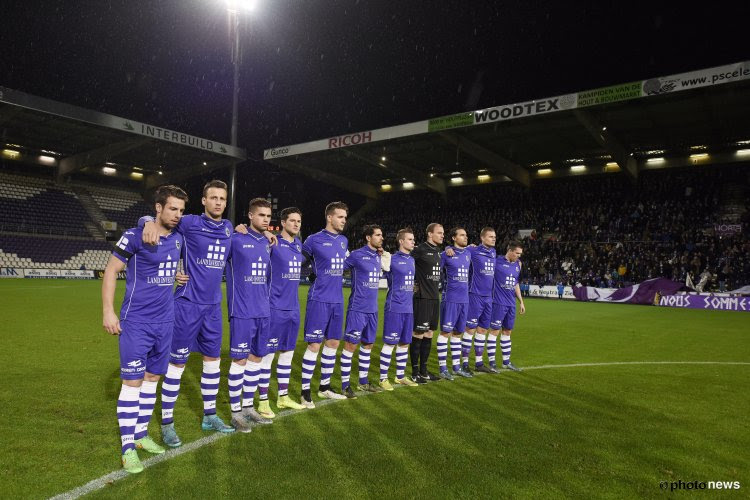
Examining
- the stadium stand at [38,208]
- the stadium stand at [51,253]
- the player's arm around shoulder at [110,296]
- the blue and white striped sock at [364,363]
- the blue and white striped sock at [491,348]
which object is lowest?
the blue and white striped sock at [491,348]

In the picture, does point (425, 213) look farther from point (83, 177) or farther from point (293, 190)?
point (83, 177)

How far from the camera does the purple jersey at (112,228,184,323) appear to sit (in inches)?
161

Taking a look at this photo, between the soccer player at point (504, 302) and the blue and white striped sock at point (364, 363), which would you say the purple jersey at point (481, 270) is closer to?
the soccer player at point (504, 302)

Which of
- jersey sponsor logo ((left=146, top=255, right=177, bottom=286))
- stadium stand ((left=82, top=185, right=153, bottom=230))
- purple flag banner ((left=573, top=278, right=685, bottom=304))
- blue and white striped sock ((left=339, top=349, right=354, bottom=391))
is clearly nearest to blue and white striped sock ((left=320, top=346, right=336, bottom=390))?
blue and white striped sock ((left=339, top=349, right=354, bottom=391))

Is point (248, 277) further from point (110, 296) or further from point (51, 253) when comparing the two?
point (51, 253)

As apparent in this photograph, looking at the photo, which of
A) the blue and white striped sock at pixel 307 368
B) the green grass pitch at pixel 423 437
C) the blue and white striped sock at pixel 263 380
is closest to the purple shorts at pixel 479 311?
the green grass pitch at pixel 423 437

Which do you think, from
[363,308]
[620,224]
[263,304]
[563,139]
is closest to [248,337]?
[263,304]

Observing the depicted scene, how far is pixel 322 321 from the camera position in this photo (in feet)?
20.1

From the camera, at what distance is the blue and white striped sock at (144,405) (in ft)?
14.1

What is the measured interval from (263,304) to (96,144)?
34908 mm

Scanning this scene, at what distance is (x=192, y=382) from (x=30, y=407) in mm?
1971

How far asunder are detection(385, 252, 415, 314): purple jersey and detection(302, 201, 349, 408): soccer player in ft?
3.10

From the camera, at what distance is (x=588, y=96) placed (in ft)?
68.2

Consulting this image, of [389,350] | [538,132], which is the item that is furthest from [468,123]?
[389,350]
